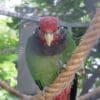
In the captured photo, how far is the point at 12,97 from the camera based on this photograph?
0.78 metres

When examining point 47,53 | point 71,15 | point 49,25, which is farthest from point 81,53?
point 71,15

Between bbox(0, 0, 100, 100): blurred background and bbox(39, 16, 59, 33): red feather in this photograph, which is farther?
bbox(0, 0, 100, 100): blurred background

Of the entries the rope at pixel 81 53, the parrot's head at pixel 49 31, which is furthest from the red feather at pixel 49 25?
the rope at pixel 81 53

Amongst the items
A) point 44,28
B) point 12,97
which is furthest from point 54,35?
point 12,97

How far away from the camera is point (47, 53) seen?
0.92 m

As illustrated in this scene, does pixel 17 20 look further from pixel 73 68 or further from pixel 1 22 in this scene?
pixel 73 68

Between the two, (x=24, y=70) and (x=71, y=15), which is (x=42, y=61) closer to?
(x=24, y=70)

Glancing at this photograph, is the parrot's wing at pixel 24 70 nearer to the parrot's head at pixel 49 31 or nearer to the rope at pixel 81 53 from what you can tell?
the parrot's head at pixel 49 31

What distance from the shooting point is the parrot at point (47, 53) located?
0.90m

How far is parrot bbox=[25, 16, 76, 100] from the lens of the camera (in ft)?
2.94

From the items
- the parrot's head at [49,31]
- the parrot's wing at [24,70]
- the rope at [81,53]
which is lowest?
the parrot's wing at [24,70]

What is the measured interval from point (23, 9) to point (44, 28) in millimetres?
381

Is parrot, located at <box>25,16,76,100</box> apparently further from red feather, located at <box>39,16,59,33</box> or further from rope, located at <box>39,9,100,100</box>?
rope, located at <box>39,9,100,100</box>

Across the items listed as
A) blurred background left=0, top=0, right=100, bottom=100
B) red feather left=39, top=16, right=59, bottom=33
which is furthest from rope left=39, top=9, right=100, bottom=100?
blurred background left=0, top=0, right=100, bottom=100
